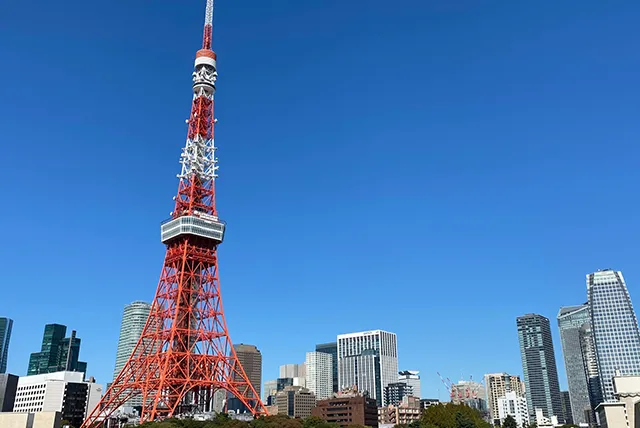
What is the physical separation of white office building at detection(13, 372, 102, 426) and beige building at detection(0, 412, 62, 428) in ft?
313

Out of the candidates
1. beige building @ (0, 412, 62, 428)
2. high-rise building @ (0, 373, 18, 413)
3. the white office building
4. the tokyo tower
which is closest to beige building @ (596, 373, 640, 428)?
the tokyo tower

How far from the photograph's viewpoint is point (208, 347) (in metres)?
84.4

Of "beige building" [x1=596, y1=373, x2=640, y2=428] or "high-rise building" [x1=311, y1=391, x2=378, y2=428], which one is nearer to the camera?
"beige building" [x1=596, y1=373, x2=640, y2=428]

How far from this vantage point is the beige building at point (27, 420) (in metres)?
59.8

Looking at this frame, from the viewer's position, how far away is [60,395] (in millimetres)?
150750

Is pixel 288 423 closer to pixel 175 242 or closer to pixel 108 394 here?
pixel 108 394

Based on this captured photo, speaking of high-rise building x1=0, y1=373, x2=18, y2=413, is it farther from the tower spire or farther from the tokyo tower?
the tower spire

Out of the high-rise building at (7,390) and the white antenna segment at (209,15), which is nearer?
the white antenna segment at (209,15)

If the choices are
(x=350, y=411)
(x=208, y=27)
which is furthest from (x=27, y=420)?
(x=350, y=411)

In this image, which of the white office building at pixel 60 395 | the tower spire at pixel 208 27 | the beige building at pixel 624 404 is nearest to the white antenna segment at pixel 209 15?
the tower spire at pixel 208 27

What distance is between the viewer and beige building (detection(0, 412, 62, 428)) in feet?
196

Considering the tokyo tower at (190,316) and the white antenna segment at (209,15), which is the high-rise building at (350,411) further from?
the white antenna segment at (209,15)

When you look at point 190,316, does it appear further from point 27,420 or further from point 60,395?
point 60,395

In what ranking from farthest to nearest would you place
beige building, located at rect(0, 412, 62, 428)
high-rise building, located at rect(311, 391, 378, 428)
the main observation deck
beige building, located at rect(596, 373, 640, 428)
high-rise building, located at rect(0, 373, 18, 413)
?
1. high-rise building, located at rect(311, 391, 378, 428)
2. high-rise building, located at rect(0, 373, 18, 413)
3. the main observation deck
4. beige building, located at rect(596, 373, 640, 428)
5. beige building, located at rect(0, 412, 62, 428)
